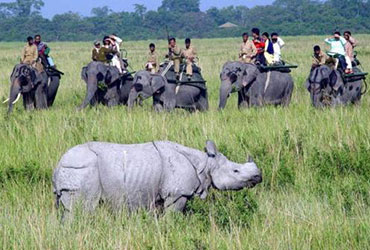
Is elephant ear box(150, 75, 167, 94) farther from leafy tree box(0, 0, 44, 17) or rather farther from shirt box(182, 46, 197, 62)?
leafy tree box(0, 0, 44, 17)

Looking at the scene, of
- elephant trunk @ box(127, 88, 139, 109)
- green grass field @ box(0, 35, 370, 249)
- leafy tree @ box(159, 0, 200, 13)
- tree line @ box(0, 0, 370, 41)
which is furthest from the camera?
leafy tree @ box(159, 0, 200, 13)

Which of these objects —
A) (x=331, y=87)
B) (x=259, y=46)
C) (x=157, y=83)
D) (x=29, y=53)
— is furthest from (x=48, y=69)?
(x=331, y=87)

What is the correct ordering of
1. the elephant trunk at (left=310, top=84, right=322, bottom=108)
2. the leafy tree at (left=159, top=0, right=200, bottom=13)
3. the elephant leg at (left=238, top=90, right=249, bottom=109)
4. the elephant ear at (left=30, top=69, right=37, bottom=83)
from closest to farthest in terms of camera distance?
the elephant trunk at (left=310, top=84, right=322, bottom=108)
the elephant leg at (left=238, top=90, right=249, bottom=109)
the elephant ear at (left=30, top=69, right=37, bottom=83)
the leafy tree at (left=159, top=0, right=200, bottom=13)

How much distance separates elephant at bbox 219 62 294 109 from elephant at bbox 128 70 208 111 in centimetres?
60

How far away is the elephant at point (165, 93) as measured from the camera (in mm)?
15406

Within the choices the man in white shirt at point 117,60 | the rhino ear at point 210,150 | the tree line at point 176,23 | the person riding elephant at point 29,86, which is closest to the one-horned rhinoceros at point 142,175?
the rhino ear at point 210,150

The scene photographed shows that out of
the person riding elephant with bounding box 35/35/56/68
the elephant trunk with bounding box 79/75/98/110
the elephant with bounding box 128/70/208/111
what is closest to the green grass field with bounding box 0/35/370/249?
the elephant with bounding box 128/70/208/111

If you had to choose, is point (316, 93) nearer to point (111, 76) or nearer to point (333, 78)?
point (333, 78)

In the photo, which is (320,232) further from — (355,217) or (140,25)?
(140,25)

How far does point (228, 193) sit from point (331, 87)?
29.2 feet

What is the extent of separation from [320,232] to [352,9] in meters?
92.6

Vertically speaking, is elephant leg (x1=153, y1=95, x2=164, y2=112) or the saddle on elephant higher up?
the saddle on elephant

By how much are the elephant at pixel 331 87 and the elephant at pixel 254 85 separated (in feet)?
2.16

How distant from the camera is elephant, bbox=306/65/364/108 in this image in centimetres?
1584
